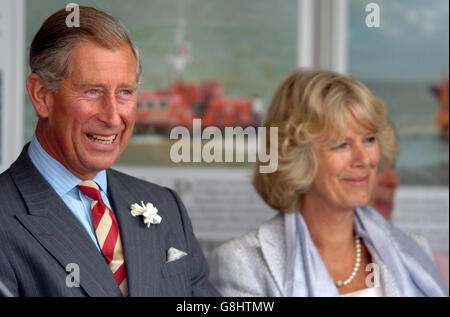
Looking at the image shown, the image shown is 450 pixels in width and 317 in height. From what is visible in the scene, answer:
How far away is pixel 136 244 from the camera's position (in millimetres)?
1438

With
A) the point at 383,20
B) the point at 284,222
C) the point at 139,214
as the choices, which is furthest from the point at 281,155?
the point at 383,20

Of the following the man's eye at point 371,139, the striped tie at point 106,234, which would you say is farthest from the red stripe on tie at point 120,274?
the man's eye at point 371,139

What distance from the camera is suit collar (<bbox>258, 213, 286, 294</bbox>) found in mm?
2193

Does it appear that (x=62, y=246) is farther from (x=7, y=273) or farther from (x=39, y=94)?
(x=39, y=94)

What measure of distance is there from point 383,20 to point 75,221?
229 cm

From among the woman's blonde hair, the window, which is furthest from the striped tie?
the window

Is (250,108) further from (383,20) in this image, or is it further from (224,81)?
(383,20)

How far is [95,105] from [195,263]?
0.51 meters

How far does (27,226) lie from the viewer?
4.37ft

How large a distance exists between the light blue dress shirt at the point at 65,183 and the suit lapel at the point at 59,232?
0.02m

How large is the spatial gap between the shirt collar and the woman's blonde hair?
3.29 ft

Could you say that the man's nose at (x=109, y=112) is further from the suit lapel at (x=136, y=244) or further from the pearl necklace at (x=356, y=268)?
the pearl necklace at (x=356, y=268)

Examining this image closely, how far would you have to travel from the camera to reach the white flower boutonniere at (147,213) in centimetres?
148

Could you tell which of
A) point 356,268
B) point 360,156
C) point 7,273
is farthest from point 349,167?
point 7,273
